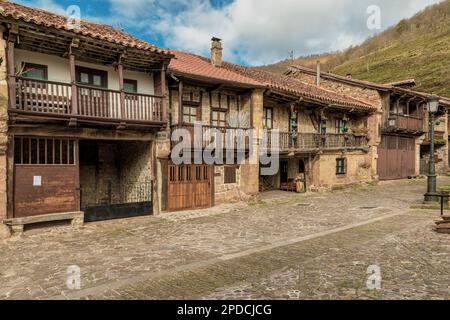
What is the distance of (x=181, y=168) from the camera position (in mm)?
14312

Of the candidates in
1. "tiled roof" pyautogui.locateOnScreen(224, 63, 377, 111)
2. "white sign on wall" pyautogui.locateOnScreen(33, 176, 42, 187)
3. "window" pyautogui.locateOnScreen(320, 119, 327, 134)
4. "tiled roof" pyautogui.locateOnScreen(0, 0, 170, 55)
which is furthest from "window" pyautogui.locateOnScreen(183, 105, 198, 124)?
"window" pyautogui.locateOnScreen(320, 119, 327, 134)

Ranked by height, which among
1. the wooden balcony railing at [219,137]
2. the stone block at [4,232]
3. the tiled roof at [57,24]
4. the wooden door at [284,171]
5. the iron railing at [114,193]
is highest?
the tiled roof at [57,24]

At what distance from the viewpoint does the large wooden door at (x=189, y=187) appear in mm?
14047

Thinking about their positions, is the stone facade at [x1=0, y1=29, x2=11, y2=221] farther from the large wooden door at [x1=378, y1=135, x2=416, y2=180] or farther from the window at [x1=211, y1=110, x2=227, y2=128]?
the large wooden door at [x1=378, y1=135, x2=416, y2=180]

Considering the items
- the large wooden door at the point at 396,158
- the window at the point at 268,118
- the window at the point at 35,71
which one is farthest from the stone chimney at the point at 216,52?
the large wooden door at the point at 396,158

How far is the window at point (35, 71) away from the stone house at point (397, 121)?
22018 millimetres

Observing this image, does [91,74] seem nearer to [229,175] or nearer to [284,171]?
[229,175]

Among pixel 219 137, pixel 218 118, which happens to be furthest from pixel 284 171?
pixel 219 137

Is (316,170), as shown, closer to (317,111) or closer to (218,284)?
(317,111)

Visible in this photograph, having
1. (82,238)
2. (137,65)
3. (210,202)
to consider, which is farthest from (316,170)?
(82,238)

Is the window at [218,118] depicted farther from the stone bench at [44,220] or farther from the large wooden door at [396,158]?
the large wooden door at [396,158]

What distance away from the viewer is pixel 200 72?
15.4m

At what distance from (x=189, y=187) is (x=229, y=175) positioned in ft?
8.15
